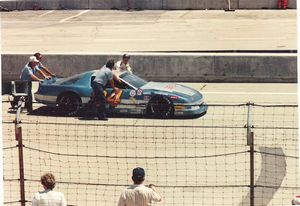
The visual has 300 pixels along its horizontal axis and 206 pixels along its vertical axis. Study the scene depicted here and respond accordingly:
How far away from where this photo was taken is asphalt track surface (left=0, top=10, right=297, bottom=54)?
87.2 ft

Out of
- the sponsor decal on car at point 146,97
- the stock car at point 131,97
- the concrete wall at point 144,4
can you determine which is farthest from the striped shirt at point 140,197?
the concrete wall at point 144,4

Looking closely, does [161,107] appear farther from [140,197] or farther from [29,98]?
[140,197]

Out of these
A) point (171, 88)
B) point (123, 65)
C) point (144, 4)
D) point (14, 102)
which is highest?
point (144, 4)

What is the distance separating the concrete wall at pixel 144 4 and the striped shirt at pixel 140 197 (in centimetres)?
3377

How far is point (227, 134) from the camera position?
13.7 metres

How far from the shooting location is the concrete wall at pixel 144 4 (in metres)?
40.5

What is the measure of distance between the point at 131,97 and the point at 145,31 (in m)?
17.4

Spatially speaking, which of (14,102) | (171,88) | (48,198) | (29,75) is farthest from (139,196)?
(14,102)

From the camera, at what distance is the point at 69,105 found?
1560 centimetres

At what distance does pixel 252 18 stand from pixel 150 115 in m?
22.4

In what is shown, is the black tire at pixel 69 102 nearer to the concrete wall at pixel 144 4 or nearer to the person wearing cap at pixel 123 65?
the person wearing cap at pixel 123 65

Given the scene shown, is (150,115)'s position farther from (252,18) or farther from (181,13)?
(181,13)

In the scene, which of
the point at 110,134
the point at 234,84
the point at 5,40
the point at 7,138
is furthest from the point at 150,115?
the point at 5,40

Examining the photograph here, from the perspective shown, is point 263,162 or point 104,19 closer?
point 263,162
